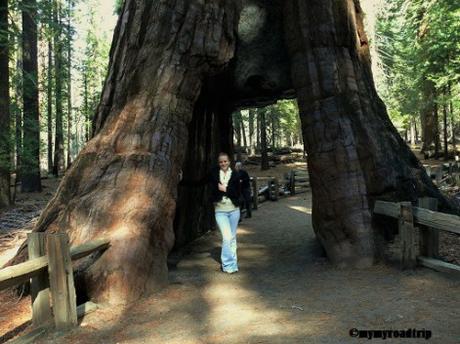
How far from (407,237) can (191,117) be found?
14.0ft

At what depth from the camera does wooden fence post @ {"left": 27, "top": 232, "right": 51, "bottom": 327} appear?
4.97 meters

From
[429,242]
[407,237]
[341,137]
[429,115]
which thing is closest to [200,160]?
[341,137]

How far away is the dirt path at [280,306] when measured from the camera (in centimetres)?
498

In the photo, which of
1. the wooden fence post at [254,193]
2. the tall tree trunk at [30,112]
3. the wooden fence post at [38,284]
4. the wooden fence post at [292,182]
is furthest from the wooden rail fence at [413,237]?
the tall tree trunk at [30,112]

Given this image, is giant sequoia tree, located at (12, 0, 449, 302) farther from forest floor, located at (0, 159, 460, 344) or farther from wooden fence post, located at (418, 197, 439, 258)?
wooden fence post, located at (418, 197, 439, 258)

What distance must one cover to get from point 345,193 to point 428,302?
2758 millimetres

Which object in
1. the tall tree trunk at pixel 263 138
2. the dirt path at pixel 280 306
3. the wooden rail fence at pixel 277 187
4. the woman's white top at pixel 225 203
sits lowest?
the dirt path at pixel 280 306

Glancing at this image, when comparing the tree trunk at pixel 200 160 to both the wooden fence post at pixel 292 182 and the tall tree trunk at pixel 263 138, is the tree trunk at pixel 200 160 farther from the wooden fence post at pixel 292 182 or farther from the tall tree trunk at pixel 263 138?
the tall tree trunk at pixel 263 138

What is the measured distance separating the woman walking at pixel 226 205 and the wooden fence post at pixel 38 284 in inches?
134

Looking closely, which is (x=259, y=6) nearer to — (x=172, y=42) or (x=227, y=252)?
(x=172, y=42)

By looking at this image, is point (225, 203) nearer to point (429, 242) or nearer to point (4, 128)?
point (429, 242)

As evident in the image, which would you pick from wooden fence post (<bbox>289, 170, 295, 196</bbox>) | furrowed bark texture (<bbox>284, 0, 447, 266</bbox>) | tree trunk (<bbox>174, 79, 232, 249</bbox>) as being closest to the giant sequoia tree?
furrowed bark texture (<bbox>284, 0, 447, 266</bbox>)

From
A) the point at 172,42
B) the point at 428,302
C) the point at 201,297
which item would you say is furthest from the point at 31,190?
the point at 428,302

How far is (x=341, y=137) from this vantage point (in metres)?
8.30
